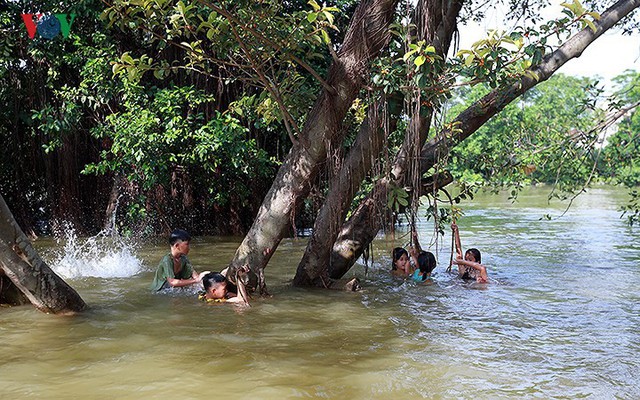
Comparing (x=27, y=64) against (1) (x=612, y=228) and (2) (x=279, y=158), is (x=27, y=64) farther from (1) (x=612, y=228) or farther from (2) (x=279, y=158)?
(1) (x=612, y=228)

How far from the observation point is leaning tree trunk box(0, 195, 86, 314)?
6023mm

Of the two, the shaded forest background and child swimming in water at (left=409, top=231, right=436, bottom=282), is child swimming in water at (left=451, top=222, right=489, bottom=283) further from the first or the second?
the shaded forest background

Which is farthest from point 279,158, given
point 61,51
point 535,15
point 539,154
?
point 539,154

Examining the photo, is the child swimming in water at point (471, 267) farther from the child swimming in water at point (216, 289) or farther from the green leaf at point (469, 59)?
the green leaf at point (469, 59)

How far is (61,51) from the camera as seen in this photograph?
12523mm

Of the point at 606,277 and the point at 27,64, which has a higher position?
the point at 27,64

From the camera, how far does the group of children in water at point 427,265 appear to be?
28.9 feet

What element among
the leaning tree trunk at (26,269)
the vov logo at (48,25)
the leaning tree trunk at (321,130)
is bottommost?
the leaning tree trunk at (26,269)

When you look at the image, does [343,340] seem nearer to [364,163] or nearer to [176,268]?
[364,163]

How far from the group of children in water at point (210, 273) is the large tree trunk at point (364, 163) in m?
0.88

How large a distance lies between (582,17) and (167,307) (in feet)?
16.1

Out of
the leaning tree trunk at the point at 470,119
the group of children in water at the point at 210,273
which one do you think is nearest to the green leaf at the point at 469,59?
the leaning tree trunk at the point at 470,119

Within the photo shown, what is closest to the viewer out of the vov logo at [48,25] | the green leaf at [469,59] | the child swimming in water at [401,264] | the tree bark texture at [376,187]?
the green leaf at [469,59]

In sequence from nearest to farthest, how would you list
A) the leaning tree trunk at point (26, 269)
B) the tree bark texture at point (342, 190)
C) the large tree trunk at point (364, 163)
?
the leaning tree trunk at point (26, 269) → the large tree trunk at point (364, 163) → the tree bark texture at point (342, 190)
